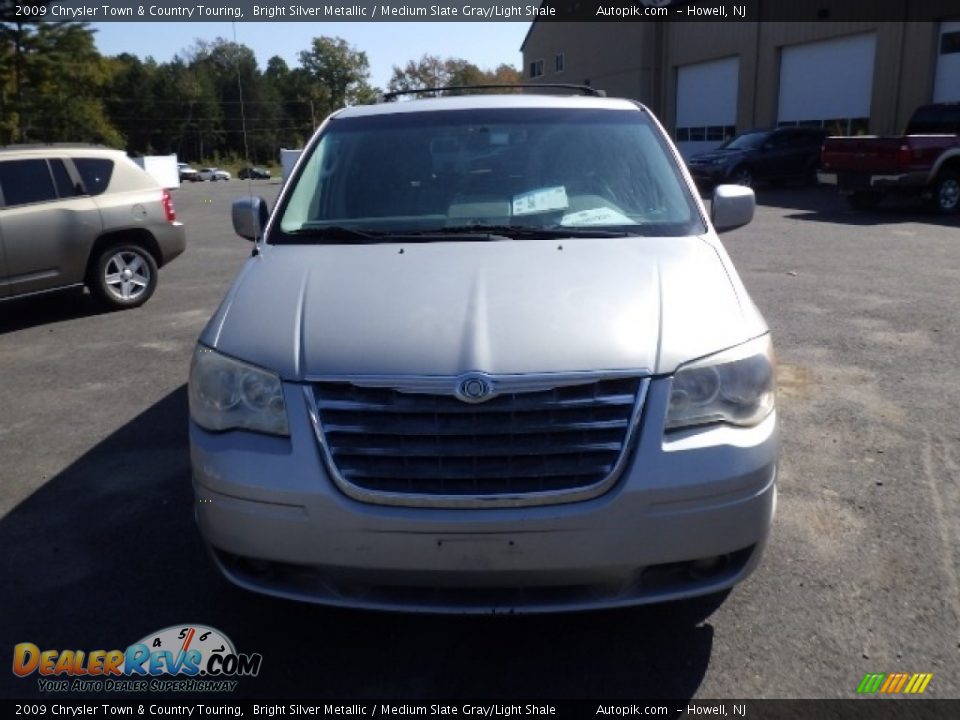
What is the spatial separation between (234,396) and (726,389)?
5.21 ft

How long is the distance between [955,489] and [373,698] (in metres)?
2.99

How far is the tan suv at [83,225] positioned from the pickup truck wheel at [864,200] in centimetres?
1290

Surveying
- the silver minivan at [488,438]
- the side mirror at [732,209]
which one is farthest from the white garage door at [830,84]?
the silver minivan at [488,438]

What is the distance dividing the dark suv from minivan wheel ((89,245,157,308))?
16052mm

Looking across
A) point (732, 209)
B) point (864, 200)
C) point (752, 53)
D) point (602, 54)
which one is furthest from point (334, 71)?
point (732, 209)

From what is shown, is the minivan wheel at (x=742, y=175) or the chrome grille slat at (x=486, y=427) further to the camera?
the minivan wheel at (x=742, y=175)

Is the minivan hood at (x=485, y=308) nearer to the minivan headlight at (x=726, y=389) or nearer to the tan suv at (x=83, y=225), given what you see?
the minivan headlight at (x=726, y=389)

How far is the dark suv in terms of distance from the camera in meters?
21.7

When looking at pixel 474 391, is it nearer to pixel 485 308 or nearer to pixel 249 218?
pixel 485 308

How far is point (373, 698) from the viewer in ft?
9.02

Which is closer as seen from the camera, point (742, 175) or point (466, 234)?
point (466, 234)

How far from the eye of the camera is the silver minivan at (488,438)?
2547mm

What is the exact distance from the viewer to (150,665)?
9.68 ft

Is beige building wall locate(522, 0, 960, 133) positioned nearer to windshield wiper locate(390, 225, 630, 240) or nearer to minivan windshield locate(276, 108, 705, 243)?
minivan windshield locate(276, 108, 705, 243)
